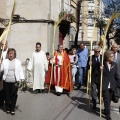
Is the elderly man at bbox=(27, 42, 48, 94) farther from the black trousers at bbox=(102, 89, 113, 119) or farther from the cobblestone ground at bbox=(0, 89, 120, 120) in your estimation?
the black trousers at bbox=(102, 89, 113, 119)

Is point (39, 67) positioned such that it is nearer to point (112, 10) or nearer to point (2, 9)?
point (2, 9)

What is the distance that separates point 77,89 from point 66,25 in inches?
253

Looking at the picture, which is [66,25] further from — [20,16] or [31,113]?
[31,113]

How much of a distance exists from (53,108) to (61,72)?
2.54 metres

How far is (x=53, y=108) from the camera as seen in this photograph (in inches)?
356

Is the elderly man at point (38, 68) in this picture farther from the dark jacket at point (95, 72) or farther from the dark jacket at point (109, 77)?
the dark jacket at point (109, 77)

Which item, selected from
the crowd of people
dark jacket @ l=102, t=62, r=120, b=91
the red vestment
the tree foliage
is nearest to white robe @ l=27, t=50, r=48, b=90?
the crowd of people

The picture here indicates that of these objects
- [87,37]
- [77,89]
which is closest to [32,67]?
[77,89]

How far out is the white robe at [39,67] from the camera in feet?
37.9

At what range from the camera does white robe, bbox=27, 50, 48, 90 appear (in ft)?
37.9

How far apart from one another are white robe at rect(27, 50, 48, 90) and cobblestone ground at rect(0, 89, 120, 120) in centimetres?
52

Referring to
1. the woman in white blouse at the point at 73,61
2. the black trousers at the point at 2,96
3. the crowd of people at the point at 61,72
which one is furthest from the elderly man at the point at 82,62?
the black trousers at the point at 2,96

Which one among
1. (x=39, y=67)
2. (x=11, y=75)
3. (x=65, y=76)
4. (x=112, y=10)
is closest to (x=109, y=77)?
A: (x=11, y=75)

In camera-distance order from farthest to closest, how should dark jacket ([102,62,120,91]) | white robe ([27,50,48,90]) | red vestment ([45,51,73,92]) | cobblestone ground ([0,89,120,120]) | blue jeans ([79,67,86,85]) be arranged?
blue jeans ([79,67,86,85]), white robe ([27,50,48,90]), red vestment ([45,51,73,92]), cobblestone ground ([0,89,120,120]), dark jacket ([102,62,120,91])
